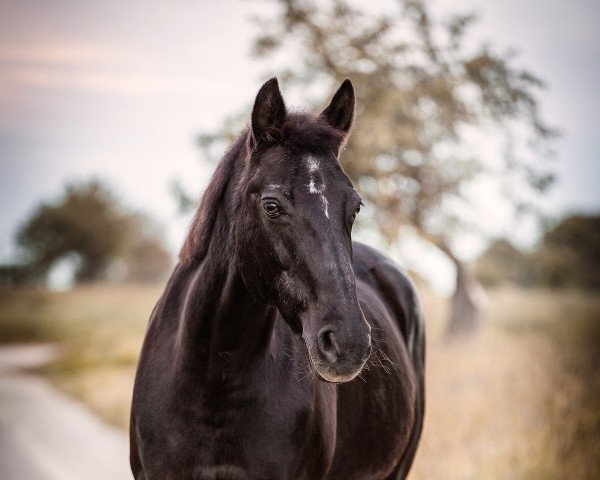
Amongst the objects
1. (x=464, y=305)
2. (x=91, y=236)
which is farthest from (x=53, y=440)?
(x=91, y=236)

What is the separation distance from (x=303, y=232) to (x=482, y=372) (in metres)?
10.1

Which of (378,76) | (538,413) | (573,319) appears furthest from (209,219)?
(573,319)

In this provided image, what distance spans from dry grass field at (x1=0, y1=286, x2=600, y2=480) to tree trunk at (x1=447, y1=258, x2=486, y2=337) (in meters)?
0.44

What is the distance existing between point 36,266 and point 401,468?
803 inches

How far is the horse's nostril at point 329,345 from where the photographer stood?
218 centimetres

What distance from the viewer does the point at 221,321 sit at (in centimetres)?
271

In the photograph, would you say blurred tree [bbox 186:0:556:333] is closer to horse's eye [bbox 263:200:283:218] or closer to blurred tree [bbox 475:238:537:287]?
blurred tree [bbox 475:238:537:287]

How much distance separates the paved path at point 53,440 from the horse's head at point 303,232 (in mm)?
4343

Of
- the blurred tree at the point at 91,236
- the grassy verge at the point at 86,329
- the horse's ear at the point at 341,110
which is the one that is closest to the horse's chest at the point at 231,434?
the horse's ear at the point at 341,110

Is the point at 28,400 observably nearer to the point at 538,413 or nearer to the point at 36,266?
the point at 538,413

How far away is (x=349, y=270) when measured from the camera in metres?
2.33

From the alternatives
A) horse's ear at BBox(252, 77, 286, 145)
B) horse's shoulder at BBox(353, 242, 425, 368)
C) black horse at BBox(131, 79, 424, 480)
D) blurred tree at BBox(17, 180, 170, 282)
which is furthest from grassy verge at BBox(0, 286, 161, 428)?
horse's ear at BBox(252, 77, 286, 145)

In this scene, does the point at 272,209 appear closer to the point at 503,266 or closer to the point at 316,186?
the point at 316,186

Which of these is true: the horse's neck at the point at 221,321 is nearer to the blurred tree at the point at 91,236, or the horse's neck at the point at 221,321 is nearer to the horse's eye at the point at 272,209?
the horse's eye at the point at 272,209
